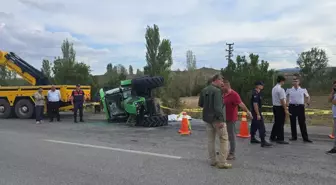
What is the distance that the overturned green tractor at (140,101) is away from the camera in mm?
11859

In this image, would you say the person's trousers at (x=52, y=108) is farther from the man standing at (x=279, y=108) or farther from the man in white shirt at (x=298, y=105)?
the man in white shirt at (x=298, y=105)

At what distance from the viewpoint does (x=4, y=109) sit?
15656 mm

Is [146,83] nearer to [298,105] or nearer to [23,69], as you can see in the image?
[298,105]

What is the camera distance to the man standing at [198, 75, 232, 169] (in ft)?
20.0

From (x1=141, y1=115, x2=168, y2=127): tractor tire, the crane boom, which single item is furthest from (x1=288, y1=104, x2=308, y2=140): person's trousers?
the crane boom

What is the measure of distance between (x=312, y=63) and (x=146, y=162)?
61302mm

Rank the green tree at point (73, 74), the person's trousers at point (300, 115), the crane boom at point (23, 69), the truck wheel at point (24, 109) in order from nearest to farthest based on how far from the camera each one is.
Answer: the person's trousers at point (300, 115)
the truck wheel at point (24, 109)
the crane boom at point (23, 69)
the green tree at point (73, 74)

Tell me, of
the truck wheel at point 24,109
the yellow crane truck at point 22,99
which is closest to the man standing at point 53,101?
the yellow crane truck at point 22,99

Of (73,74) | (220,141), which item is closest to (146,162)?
(220,141)

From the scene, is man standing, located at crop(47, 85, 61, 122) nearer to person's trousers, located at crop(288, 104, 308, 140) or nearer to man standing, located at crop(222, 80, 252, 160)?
man standing, located at crop(222, 80, 252, 160)

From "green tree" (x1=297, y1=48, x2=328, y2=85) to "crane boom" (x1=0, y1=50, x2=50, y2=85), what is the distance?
173 feet

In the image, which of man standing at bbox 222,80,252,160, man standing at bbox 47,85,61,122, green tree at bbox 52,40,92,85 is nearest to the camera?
man standing at bbox 222,80,252,160

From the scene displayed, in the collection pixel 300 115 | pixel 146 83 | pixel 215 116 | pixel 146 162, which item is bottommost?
pixel 146 162

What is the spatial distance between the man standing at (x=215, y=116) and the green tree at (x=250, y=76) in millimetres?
10769
